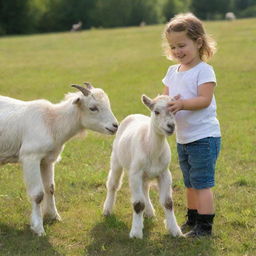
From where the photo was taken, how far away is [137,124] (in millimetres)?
6566

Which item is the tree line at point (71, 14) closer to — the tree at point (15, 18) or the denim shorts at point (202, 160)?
the tree at point (15, 18)

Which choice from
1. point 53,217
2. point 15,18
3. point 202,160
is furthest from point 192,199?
point 15,18

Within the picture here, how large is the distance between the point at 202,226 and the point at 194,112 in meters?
1.30

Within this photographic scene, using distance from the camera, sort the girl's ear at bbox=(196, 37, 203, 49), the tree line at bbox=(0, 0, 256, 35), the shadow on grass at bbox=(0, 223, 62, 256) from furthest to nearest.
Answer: the tree line at bbox=(0, 0, 256, 35) → the girl's ear at bbox=(196, 37, 203, 49) → the shadow on grass at bbox=(0, 223, 62, 256)

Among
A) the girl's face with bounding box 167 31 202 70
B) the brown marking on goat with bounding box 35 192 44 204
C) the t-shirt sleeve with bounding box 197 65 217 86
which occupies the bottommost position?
the brown marking on goat with bounding box 35 192 44 204

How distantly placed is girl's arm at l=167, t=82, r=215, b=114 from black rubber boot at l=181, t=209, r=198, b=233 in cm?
142

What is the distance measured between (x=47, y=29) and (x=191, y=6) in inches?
2071

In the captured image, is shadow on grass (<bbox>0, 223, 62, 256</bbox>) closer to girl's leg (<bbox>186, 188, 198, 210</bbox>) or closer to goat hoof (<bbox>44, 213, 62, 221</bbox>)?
goat hoof (<bbox>44, 213, 62, 221</bbox>)

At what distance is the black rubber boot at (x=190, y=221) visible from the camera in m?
6.46

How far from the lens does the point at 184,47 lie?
5887mm

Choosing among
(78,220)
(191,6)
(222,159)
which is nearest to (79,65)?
(222,159)

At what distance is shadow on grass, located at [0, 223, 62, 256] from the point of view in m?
5.77

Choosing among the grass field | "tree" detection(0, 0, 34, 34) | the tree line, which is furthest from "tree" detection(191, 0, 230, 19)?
the grass field

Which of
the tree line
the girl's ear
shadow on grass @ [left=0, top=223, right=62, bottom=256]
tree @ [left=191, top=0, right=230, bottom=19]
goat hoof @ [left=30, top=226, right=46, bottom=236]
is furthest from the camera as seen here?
tree @ [left=191, top=0, right=230, bottom=19]
